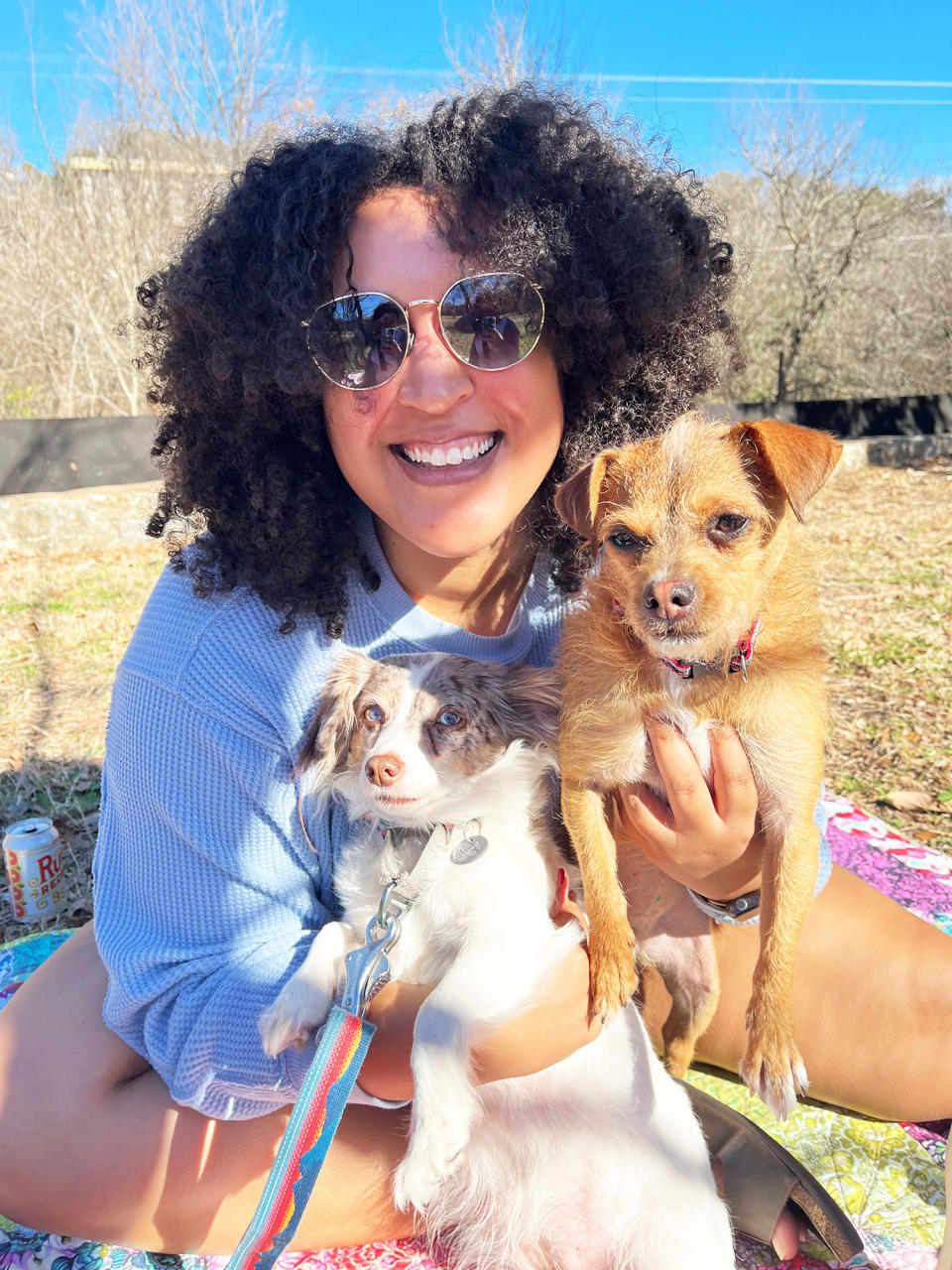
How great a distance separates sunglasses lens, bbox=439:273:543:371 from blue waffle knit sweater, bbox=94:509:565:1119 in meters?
0.71

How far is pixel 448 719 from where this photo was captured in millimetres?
2100

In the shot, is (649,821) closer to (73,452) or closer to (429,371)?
(429,371)

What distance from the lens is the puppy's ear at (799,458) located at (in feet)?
6.63

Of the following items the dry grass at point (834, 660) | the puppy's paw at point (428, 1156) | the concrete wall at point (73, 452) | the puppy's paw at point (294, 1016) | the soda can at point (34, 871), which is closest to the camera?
the puppy's paw at point (428, 1156)

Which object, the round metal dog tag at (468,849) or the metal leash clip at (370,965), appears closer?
the metal leash clip at (370,965)

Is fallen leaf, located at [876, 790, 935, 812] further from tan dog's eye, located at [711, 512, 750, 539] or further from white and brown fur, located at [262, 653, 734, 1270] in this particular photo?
tan dog's eye, located at [711, 512, 750, 539]

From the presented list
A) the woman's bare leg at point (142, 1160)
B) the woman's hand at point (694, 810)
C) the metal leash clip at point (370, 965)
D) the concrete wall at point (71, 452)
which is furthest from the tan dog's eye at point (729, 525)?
the concrete wall at point (71, 452)

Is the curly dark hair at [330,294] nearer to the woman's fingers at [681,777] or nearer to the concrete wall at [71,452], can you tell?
the woman's fingers at [681,777]

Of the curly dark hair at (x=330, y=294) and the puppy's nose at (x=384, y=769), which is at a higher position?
the curly dark hair at (x=330, y=294)

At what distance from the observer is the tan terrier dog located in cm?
202

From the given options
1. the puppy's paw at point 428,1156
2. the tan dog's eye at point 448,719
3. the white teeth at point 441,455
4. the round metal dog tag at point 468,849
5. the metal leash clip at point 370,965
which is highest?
the white teeth at point 441,455

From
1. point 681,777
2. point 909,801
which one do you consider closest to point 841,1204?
point 681,777

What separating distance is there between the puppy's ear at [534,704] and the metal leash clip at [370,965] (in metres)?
0.50

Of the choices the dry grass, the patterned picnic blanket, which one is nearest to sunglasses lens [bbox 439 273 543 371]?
the patterned picnic blanket
